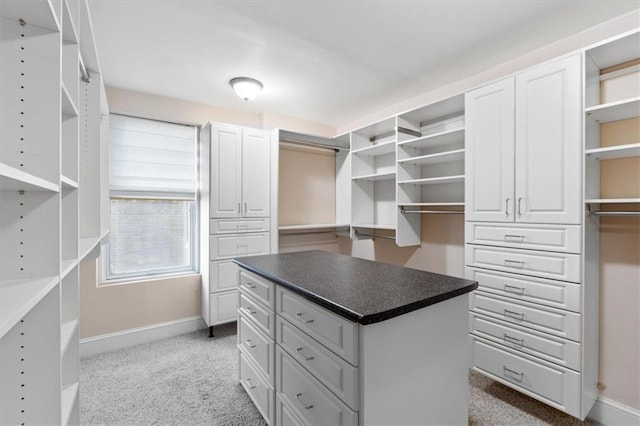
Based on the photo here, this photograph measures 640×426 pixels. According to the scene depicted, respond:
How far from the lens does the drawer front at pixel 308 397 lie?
1174 millimetres

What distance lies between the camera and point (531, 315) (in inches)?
78.0

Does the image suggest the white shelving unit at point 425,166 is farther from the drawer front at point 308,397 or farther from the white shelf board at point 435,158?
the drawer front at point 308,397

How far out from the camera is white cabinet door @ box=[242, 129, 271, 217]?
3361mm

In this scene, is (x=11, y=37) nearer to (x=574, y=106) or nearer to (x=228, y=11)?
(x=228, y=11)

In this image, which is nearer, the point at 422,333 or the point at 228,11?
the point at 422,333

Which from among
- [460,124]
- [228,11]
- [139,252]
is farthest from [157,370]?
[460,124]

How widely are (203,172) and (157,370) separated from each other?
1990mm

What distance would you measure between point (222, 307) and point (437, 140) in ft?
9.16

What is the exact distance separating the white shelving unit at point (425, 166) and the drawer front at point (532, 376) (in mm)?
1239

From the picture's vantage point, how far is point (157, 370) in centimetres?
259

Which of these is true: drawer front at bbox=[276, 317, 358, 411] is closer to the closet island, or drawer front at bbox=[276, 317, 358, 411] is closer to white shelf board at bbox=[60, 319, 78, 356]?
the closet island

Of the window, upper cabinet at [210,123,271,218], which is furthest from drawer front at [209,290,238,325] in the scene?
upper cabinet at [210,123,271,218]

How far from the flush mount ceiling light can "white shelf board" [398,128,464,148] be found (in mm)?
1536

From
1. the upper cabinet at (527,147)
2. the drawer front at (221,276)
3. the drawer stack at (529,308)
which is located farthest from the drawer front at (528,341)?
the drawer front at (221,276)
